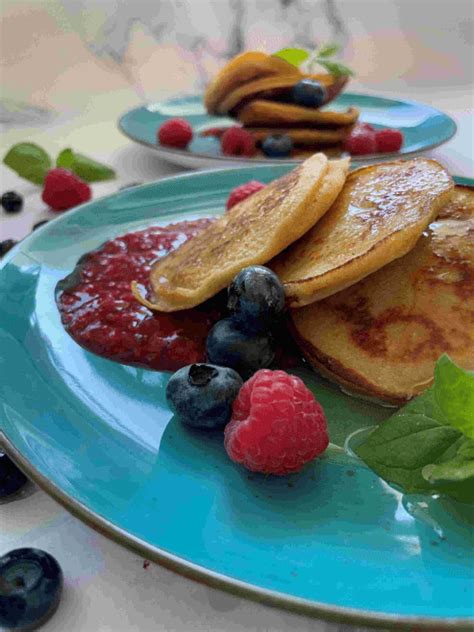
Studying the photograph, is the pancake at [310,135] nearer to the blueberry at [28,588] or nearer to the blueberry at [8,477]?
the blueberry at [8,477]

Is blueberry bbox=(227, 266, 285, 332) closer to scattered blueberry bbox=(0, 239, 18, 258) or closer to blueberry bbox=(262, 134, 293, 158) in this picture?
scattered blueberry bbox=(0, 239, 18, 258)

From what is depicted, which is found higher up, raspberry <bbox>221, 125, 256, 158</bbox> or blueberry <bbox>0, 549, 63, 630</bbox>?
blueberry <bbox>0, 549, 63, 630</bbox>

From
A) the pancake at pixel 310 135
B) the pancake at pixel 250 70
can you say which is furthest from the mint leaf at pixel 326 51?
the pancake at pixel 310 135

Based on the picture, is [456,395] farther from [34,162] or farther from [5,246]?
[34,162]

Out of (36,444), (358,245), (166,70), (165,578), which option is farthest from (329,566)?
(166,70)

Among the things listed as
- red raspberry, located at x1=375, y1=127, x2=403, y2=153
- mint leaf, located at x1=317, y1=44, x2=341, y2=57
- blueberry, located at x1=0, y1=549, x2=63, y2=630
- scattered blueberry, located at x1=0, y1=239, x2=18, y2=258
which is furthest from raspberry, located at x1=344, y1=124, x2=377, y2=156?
blueberry, located at x1=0, y1=549, x2=63, y2=630

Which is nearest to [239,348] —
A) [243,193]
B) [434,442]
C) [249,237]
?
[249,237]

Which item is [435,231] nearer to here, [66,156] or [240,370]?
[240,370]
